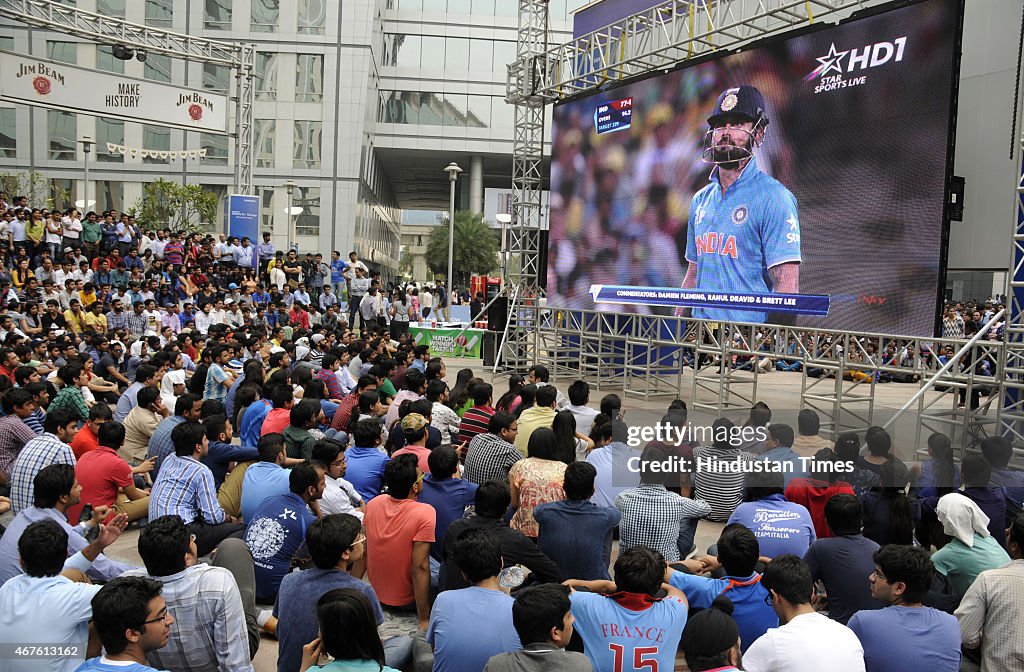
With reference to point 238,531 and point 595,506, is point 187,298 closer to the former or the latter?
point 238,531

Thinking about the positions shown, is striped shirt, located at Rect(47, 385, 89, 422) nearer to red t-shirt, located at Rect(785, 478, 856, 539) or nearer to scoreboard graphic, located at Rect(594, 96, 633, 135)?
red t-shirt, located at Rect(785, 478, 856, 539)

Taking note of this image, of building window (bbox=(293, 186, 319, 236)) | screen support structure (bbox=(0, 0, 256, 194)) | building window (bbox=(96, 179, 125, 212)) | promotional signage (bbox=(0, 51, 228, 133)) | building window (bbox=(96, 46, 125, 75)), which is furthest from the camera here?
building window (bbox=(293, 186, 319, 236))

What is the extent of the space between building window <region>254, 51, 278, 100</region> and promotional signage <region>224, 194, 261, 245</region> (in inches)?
644

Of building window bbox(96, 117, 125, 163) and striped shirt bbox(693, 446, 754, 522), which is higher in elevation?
building window bbox(96, 117, 125, 163)

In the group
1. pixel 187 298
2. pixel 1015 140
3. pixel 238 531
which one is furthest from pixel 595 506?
pixel 187 298

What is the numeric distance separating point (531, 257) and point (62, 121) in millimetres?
28002

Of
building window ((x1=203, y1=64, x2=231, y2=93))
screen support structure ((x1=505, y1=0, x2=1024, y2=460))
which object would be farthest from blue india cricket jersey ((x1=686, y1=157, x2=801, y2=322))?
building window ((x1=203, y1=64, x2=231, y2=93))

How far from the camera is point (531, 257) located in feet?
58.3

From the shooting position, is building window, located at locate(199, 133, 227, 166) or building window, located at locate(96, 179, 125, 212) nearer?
building window, located at locate(199, 133, 227, 166)

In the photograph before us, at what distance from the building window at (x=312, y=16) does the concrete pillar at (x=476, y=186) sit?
34.0 feet

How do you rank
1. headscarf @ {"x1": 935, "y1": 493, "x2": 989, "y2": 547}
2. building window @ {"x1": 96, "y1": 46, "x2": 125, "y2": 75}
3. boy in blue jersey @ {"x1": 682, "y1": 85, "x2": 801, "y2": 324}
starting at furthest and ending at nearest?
1. building window @ {"x1": 96, "y1": 46, "x2": 125, "y2": 75}
2. boy in blue jersey @ {"x1": 682, "y1": 85, "x2": 801, "y2": 324}
3. headscarf @ {"x1": 935, "y1": 493, "x2": 989, "y2": 547}

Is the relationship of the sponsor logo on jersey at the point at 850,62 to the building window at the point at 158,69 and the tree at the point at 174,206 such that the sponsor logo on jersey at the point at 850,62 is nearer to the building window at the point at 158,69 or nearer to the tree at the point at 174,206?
the tree at the point at 174,206

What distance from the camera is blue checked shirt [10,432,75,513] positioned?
16.9ft

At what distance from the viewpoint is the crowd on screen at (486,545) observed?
10.1ft
